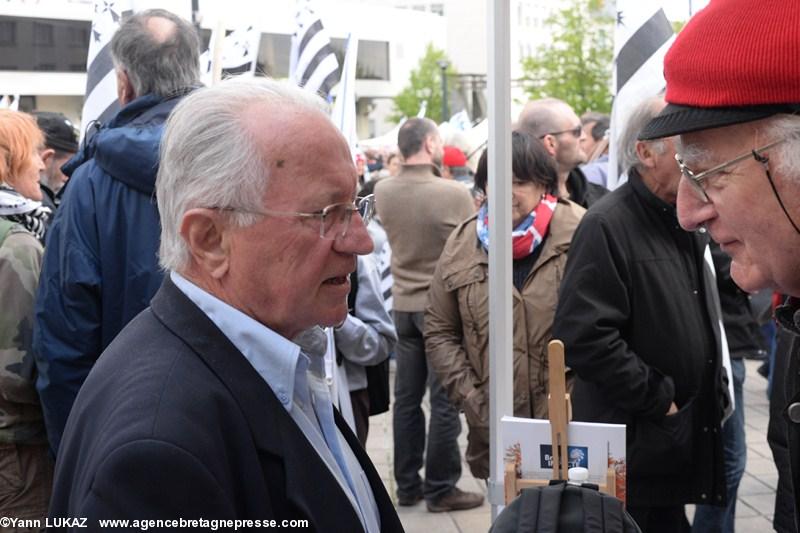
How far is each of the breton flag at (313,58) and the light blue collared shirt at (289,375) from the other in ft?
11.6

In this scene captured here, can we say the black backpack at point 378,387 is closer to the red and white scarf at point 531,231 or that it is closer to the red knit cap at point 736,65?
the red and white scarf at point 531,231

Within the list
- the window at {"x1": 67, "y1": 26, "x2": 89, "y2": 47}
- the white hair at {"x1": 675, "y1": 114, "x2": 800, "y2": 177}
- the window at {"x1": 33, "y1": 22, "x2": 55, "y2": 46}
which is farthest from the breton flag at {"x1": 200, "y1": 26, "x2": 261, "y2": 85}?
the window at {"x1": 67, "y1": 26, "x2": 89, "y2": 47}

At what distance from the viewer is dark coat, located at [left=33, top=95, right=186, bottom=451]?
3311 mm

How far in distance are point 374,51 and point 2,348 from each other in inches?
2551

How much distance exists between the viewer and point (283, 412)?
173 cm

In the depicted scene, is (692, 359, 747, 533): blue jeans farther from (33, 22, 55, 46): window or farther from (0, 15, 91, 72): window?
(33, 22, 55, 46): window

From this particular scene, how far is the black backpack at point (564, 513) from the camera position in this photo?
1.49m

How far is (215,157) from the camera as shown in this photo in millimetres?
1808

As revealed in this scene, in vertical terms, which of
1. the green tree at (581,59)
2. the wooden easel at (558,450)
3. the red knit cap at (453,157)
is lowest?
the wooden easel at (558,450)

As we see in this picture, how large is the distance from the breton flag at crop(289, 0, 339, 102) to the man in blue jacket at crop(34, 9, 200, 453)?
6.70 feet

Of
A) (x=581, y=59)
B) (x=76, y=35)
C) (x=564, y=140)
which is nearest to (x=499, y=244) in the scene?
(x=564, y=140)

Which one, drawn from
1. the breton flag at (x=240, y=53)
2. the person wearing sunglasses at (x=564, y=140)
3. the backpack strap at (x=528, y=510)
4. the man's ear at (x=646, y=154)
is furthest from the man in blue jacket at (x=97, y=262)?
the person wearing sunglasses at (x=564, y=140)

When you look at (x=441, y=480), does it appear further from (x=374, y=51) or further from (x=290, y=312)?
(x=374, y=51)

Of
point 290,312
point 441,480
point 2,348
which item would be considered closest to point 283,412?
point 290,312
